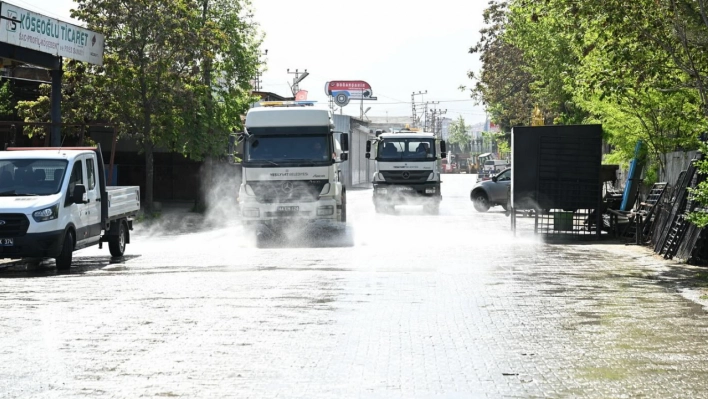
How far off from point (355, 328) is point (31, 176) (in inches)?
411

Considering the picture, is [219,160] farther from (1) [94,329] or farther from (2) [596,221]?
(1) [94,329]

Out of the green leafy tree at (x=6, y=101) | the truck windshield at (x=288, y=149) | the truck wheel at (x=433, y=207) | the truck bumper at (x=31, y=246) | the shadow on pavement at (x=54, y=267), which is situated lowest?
the shadow on pavement at (x=54, y=267)

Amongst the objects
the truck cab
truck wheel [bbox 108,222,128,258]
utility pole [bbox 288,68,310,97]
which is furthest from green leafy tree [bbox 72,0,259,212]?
utility pole [bbox 288,68,310,97]

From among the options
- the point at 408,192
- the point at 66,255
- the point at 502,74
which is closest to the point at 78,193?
the point at 66,255

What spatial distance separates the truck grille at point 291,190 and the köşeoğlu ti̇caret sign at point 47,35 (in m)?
7.23

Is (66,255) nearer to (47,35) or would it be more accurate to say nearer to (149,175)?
(47,35)

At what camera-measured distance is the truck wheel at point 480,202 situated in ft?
133

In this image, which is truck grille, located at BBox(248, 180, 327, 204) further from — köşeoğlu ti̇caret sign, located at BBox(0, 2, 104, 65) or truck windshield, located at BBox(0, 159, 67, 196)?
köşeoğlu ti̇caret sign, located at BBox(0, 2, 104, 65)

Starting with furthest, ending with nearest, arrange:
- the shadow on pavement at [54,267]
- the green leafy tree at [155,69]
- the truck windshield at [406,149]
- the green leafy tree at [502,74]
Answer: the green leafy tree at [502,74]
the truck windshield at [406,149]
the green leafy tree at [155,69]
the shadow on pavement at [54,267]

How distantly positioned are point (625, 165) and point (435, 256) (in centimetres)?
1004

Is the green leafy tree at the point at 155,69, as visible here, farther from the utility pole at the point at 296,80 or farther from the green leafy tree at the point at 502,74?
the utility pole at the point at 296,80

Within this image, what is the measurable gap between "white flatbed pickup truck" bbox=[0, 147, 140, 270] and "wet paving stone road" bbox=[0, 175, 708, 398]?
63 centimetres

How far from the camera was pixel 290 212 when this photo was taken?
2414cm

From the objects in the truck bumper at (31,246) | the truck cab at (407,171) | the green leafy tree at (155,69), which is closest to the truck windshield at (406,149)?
the truck cab at (407,171)
